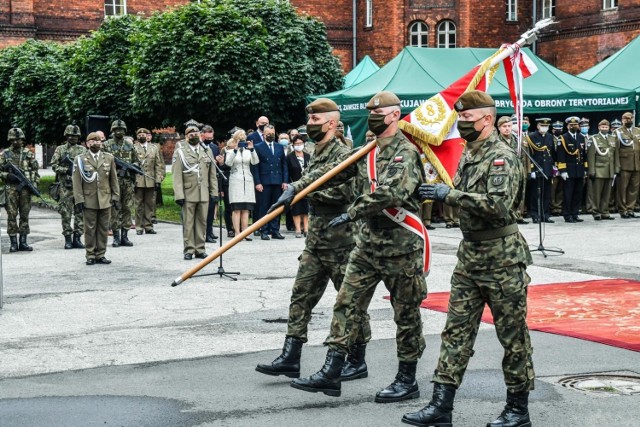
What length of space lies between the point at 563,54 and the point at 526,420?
40.3 meters

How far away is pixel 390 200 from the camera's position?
6.55 m

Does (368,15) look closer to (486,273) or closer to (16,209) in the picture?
(16,209)

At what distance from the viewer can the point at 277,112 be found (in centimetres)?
2512

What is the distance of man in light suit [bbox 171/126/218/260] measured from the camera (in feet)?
49.3

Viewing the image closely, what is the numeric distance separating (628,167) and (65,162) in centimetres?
1158

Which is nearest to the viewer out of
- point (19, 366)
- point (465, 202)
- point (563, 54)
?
point (465, 202)

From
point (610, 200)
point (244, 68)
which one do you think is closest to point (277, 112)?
point (244, 68)

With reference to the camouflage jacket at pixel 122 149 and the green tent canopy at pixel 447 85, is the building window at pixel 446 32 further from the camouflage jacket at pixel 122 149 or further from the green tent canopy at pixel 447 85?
the camouflage jacket at pixel 122 149

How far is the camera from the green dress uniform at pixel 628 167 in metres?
21.5

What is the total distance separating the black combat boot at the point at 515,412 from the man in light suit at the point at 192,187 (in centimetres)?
942

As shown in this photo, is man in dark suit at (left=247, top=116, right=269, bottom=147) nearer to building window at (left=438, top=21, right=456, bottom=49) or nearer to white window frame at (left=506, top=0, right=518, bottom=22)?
building window at (left=438, top=21, right=456, bottom=49)

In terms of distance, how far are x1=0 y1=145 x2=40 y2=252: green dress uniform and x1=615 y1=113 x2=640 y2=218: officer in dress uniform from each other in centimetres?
1182

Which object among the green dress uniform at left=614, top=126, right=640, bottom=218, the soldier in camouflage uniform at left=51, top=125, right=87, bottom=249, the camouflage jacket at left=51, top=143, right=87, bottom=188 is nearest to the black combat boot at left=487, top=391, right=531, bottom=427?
the soldier in camouflage uniform at left=51, top=125, right=87, bottom=249

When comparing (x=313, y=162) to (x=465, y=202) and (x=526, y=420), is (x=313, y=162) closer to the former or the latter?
(x=465, y=202)
